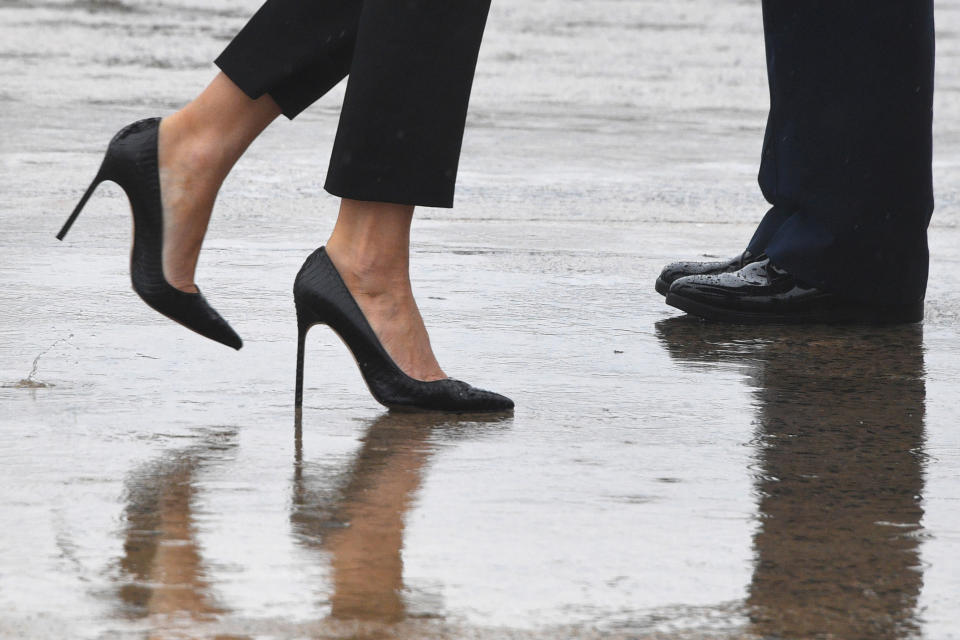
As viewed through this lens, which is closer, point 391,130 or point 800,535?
point 800,535

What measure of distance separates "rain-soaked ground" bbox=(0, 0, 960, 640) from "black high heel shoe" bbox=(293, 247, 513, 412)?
0.04 metres

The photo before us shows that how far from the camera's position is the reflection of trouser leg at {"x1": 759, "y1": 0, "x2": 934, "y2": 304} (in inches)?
138

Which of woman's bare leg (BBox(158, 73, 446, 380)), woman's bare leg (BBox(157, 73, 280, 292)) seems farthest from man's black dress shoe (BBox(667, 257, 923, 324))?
woman's bare leg (BBox(157, 73, 280, 292))

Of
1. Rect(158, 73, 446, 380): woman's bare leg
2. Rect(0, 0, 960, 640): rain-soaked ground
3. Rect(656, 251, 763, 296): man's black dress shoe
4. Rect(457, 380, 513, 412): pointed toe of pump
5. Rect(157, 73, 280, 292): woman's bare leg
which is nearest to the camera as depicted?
Rect(0, 0, 960, 640): rain-soaked ground

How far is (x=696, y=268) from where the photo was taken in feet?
12.1

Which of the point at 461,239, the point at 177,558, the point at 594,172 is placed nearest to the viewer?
the point at 177,558

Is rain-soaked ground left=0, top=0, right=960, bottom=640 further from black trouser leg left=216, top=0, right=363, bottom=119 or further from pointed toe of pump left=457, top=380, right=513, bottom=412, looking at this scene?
black trouser leg left=216, top=0, right=363, bottom=119

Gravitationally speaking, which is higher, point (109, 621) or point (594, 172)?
point (594, 172)

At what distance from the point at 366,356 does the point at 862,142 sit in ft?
4.56

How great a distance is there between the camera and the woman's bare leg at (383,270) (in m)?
2.61

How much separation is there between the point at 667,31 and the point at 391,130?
11.2m

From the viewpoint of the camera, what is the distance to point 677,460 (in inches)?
90.0

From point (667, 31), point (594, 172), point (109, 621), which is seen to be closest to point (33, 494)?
point (109, 621)

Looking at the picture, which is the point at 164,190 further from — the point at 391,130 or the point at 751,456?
the point at 751,456
